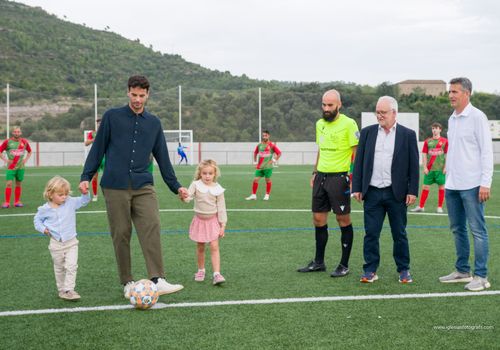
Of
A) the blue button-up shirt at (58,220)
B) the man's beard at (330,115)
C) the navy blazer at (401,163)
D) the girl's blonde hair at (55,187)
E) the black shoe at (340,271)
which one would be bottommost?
the black shoe at (340,271)

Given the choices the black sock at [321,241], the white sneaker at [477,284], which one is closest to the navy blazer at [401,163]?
the black sock at [321,241]

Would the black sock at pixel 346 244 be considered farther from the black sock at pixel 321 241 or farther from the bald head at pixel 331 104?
the bald head at pixel 331 104

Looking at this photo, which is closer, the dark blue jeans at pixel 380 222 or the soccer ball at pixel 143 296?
the soccer ball at pixel 143 296

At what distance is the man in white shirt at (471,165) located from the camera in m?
6.19

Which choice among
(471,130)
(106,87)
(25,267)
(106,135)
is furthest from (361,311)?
(106,87)

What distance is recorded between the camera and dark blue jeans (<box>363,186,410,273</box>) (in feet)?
21.4

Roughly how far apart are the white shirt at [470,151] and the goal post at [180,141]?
107ft

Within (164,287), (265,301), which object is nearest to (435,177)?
(265,301)

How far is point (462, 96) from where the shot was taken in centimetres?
632

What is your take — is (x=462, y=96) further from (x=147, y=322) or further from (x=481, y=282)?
(x=147, y=322)

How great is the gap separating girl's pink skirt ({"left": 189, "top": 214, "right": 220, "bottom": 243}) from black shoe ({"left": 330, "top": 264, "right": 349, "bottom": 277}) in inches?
53.0

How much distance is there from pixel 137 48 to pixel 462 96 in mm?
76057

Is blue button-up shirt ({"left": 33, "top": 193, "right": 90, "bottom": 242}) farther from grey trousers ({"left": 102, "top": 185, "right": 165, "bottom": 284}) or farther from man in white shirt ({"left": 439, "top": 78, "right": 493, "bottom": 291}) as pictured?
man in white shirt ({"left": 439, "top": 78, "right": 493, "bottom": 291})

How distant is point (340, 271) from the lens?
687cm
